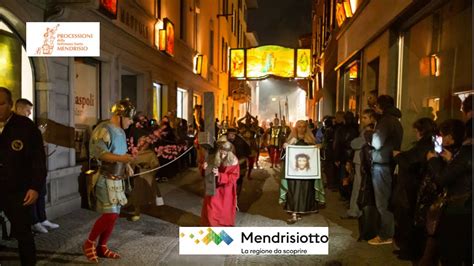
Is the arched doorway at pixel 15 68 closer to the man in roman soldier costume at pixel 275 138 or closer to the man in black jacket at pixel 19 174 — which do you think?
the man in black jacket at pixel 19 174

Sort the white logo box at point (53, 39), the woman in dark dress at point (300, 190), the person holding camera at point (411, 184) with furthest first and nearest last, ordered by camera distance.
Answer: the woman in dark dress at point (300, 190)
the white logo box at point (53, 39)
the person holding camera at point (411, 184)

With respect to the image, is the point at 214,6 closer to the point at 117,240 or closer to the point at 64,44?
the point at 64,44

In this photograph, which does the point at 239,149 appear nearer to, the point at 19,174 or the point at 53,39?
the point at 53,39

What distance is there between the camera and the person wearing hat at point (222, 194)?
623 cm

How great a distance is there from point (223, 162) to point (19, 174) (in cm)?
279

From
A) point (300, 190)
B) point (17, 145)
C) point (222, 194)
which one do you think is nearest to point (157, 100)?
point (300, 190)

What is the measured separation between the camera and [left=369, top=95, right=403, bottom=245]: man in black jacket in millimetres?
5785

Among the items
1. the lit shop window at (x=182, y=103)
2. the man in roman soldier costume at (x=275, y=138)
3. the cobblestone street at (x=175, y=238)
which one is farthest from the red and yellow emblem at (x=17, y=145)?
the lit shop window at (x=182, y=103)

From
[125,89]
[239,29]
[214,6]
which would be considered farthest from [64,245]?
[239,29]

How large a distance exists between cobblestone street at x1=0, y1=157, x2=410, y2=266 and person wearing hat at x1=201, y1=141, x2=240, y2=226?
2.06 ft

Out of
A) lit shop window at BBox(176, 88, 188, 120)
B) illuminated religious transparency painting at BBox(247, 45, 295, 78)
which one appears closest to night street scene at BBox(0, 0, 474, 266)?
lit shop window at BBox(176, 88, 188, 120)

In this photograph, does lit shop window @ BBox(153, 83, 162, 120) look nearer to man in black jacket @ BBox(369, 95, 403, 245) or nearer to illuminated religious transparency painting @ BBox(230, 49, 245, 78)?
man in black jacket @ BBox(369, 95, 403, 245)

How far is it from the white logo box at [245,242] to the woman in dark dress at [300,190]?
4.50 feet

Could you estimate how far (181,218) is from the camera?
7539mm
